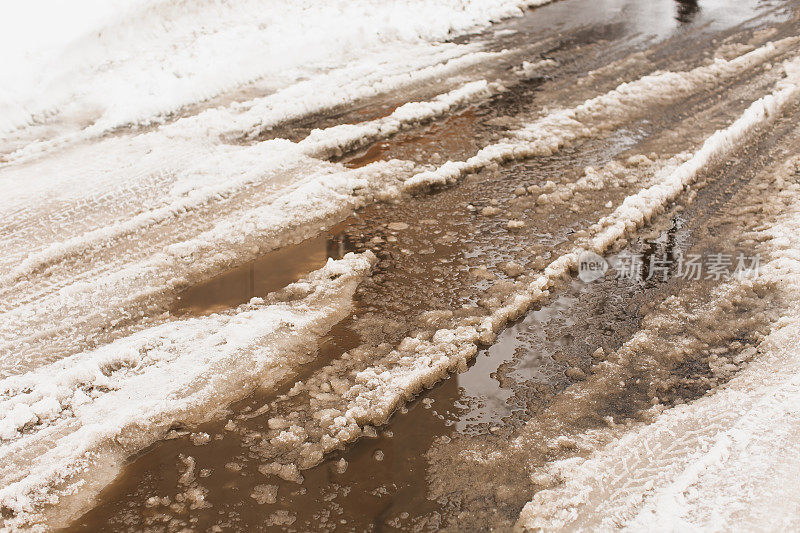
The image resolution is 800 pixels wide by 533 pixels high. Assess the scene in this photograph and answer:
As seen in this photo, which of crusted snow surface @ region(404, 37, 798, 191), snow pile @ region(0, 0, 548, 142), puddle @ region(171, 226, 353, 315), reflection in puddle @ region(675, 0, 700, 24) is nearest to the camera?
puddle @ region(171, 226, 353, 315)

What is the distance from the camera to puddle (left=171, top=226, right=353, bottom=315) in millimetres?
3727

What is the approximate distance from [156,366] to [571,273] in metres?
2.47

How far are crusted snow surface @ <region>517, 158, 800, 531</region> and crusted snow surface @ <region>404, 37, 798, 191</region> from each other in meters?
2.71

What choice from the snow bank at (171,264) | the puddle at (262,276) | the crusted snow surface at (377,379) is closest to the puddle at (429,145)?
the snow bank at (171,264)

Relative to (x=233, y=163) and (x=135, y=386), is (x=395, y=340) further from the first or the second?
(x=233, y=163)

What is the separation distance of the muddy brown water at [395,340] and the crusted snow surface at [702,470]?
0.69ft

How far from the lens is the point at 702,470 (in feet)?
8.47

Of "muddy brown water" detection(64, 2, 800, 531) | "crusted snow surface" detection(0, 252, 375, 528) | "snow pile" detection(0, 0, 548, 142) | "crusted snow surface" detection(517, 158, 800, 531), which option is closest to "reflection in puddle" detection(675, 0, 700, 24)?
"snow pile" detection(0, 0, 548, 142)

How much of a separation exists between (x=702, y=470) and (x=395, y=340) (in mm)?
1557

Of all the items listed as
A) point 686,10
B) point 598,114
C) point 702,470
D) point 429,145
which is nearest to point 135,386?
point 702,470

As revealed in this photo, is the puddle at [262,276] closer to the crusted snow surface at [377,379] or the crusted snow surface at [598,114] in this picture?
the crusted snow surface at [377,379]

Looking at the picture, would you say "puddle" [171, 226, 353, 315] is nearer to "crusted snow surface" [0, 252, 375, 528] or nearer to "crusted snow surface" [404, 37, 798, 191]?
"crusted snow surface" [0, 252, 375, 528]

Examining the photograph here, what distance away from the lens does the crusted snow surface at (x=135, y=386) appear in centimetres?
269

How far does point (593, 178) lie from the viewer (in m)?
4.93
